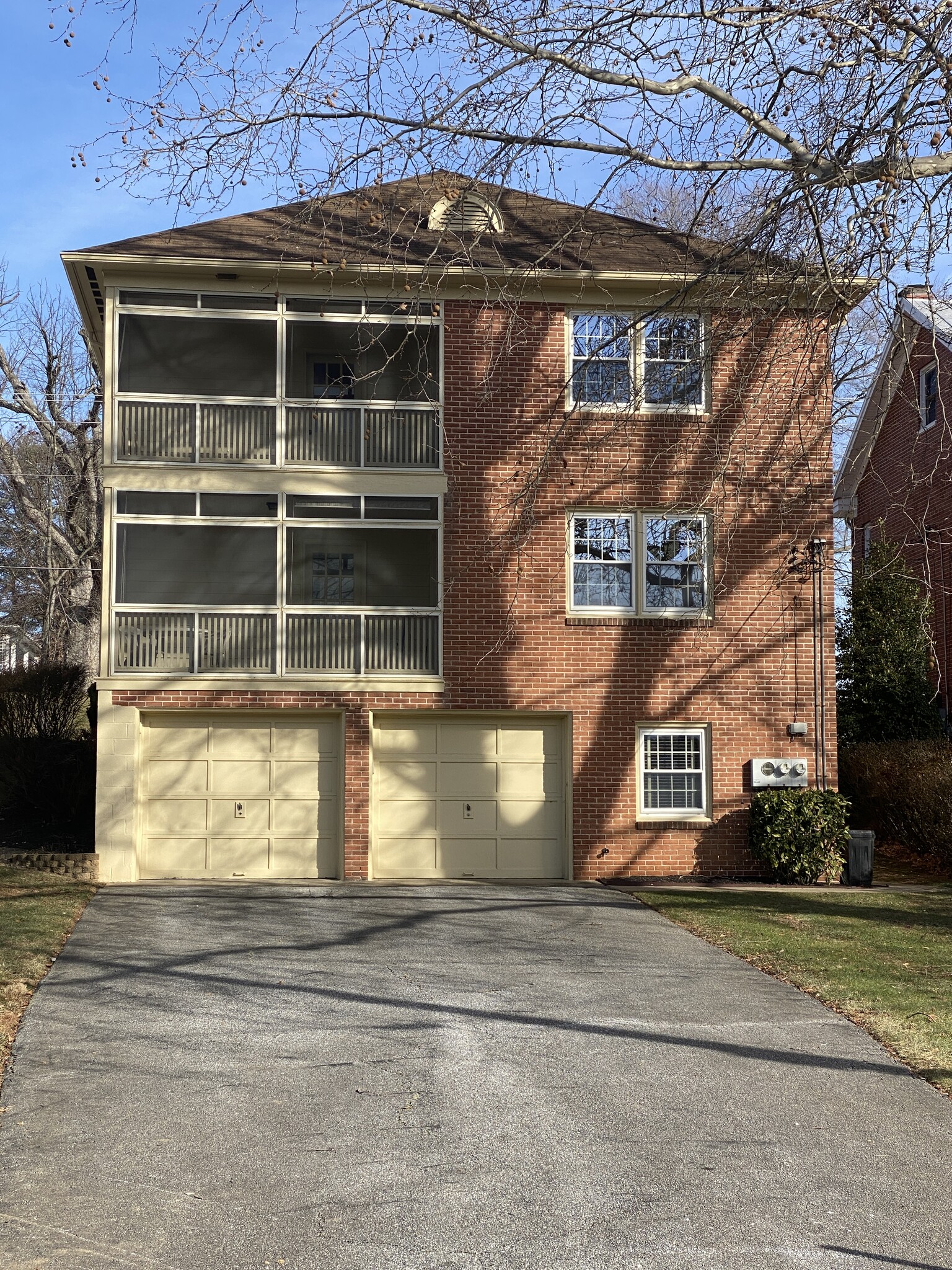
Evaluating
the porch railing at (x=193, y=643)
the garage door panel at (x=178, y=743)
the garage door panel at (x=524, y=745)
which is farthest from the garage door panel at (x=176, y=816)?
the garage door panel at (x=524, y=745)

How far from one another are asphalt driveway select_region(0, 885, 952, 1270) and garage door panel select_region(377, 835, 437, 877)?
5.21 meters

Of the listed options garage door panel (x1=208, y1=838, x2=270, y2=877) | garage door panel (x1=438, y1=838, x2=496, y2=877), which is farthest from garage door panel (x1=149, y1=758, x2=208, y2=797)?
garage door panel (x1=438, y1=838, x2=496, y2=877)

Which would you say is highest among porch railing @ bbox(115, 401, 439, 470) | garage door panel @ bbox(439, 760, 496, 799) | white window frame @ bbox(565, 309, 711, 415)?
white window frame @ bbox(565, 309, 711, 415)

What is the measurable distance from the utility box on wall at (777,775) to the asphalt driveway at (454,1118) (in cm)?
575

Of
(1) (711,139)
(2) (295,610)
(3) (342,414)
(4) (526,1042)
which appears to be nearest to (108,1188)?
(4) (526,1042)

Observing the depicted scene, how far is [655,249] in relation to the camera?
704 inches

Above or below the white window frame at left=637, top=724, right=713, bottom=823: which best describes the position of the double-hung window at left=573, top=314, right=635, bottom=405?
above

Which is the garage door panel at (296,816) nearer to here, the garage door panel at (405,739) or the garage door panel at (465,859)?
the garage door panel at (405,739)

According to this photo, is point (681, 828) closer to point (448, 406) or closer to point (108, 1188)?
point (448, 406)

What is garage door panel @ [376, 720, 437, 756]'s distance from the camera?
55.3 feet

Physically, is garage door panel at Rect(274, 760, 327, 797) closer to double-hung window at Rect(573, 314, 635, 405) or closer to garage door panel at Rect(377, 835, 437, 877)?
garage door panel at Rect(377, 835, 437, 877)

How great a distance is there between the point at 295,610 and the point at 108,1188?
11311mm

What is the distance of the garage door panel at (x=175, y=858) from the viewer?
1639 centimetres

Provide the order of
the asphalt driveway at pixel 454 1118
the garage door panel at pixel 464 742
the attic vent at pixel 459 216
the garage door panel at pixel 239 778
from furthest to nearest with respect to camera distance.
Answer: the garage door panel at pixel 464 742 → the garage door panel at pixel 239 778 → the attic vent at pixel 459 216 → the asphalt driveway at pixel 454 1118
